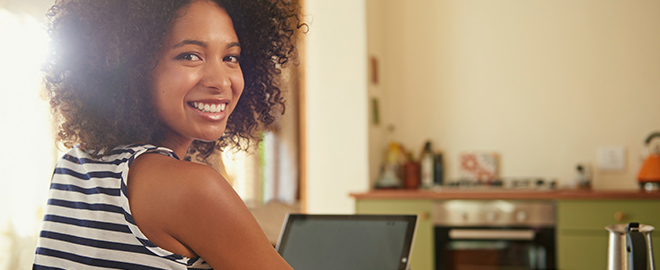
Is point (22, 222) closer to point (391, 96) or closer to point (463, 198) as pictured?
point (463, 198)

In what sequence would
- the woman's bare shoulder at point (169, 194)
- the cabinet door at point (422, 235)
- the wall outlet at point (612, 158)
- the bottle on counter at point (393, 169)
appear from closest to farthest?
the woman's bare shoulder at point (169, 194), the cabinet door at point (422, 235), the wall outlet at point (612, 158), the bottle on counter at point (393, 169)

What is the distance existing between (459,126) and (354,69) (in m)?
0.77

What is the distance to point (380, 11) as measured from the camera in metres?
3.76

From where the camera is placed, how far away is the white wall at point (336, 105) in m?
3.45

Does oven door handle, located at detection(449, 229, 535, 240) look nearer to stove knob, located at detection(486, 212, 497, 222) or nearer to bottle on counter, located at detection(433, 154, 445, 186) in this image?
stove knob, located at detection(486, 212, 497, 222)

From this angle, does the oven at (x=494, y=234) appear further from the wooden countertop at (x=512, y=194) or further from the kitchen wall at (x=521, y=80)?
the kitchen wall at (x=521, y=80)

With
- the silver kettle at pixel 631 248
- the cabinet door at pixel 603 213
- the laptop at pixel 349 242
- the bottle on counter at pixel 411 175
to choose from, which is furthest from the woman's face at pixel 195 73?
the bottle on counter at pixel 411 175

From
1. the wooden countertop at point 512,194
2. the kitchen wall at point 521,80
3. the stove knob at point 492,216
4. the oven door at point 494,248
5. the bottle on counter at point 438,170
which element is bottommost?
the oven door at point 494,248

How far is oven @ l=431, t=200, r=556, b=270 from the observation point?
9.36 feet

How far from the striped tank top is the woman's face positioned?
89 mm

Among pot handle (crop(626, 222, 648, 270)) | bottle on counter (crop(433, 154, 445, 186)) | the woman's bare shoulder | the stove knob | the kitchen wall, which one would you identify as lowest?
the stove knob

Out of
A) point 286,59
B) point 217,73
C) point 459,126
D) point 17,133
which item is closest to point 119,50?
point 217,73

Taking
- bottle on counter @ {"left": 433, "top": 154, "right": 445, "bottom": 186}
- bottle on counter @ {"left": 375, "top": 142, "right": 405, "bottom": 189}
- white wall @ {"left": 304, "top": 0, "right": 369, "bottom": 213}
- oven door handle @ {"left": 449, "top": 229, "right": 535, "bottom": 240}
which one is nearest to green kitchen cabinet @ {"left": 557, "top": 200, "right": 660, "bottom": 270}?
oven door handle @ {"left": 449, "top": 229, "right": 535, "bottom": 240}

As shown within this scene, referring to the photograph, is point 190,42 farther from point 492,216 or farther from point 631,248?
point 492,216
